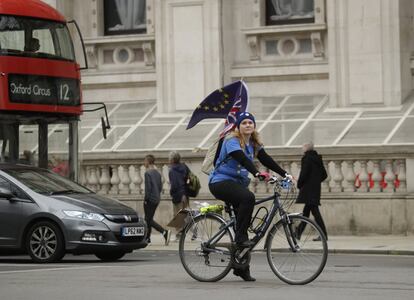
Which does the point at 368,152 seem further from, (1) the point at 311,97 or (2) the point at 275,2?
(2) the point at 275,2

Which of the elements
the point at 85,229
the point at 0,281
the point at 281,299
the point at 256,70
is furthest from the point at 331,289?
the point at 256,70

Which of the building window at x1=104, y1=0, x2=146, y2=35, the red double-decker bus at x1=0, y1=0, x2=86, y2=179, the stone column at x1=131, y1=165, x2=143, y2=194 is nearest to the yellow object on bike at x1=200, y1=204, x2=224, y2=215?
the red double-decker bus at x1=0, y1=0, x2=86, y2=179

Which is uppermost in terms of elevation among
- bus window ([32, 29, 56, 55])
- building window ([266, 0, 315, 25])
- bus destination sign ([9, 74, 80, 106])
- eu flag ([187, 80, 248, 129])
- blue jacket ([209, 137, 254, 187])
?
building window ([266, 0, 315, 25])

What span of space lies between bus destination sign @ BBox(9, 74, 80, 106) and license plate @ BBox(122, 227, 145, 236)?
345 centimetres

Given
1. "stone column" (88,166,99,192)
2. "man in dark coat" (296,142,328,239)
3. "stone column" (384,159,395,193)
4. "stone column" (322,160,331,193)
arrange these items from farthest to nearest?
1. "stone column" (88,166,99,192)
2. "stone column" (322,160,331,193)
3. "stone column" (384,159,395,193)
4. "man in dark coat" (296,142,328,239)

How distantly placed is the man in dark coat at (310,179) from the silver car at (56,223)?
206 inches

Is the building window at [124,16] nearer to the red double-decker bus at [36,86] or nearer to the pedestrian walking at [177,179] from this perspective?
the pedestrian walking at [177,179]

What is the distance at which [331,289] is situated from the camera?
558 inches

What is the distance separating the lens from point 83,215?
65.1 feet

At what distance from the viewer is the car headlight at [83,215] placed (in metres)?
19.8

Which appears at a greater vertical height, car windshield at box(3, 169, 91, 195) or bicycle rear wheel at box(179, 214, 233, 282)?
car windshield at box(3, 169, 91, 195)

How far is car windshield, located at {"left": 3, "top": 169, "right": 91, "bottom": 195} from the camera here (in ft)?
66.6

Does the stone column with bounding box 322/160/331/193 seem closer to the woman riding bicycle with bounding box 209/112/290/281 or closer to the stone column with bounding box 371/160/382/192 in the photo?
the stone column with bounding box 371/160/382/192

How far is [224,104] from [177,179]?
3572 mm
